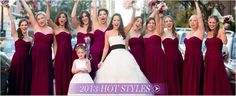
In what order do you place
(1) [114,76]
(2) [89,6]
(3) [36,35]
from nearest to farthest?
(1) [114,76] < (3) [36,35] < (2) [89,6]

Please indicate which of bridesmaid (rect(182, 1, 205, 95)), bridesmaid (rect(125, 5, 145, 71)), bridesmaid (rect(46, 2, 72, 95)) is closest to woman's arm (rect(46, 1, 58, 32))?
bridesmaid (rect(46, 2, 72, 95))

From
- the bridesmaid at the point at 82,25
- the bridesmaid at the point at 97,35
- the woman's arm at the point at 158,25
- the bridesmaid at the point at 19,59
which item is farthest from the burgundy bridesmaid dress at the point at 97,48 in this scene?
the bridesmaid at the point at 19,59

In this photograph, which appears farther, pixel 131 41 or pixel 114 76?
pixel 131 41

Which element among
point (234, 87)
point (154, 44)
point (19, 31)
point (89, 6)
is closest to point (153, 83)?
point (154, 44)

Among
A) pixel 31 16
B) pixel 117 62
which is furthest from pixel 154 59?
pixel 31 16

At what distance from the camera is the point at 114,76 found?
528 centimetres

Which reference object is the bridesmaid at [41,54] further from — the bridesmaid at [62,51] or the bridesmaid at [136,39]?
the bridesmaid at [136,39]

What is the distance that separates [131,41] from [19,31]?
1.50 metres

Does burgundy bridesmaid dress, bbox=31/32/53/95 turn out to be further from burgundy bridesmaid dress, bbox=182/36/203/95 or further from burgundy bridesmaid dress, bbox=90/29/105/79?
burgundy bridesmaid dress, bbox=182/36/203/95

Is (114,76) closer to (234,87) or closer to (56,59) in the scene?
(56,59)

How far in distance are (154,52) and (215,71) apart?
83cm

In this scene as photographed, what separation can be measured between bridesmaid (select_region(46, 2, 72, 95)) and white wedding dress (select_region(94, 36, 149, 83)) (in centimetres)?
57

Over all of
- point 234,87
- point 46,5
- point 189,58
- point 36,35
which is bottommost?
point 234,87

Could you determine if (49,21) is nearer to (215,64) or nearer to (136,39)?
(136,39)
